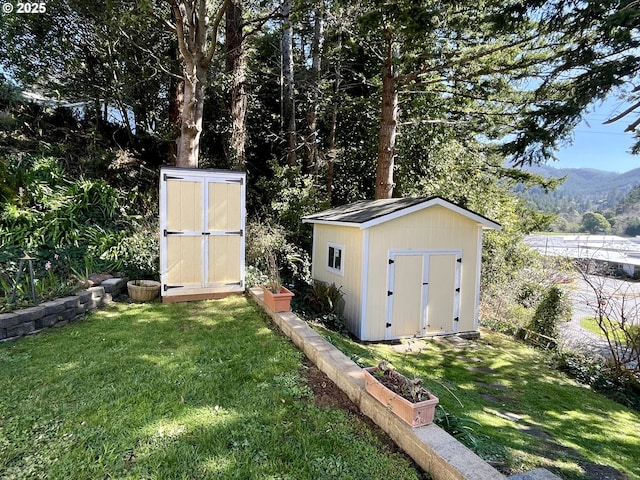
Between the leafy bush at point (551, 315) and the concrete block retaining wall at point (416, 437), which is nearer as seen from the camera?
the concrete block retaining wall at point (416, 437)

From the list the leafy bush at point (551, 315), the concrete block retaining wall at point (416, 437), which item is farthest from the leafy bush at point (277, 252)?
the leafy bush at point (551, 315)

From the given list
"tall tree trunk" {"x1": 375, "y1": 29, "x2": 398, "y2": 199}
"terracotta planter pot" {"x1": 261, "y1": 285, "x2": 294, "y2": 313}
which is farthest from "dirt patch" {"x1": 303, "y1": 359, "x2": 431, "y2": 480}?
"tall tree trunk" {"x1": 375, "y1": 29, "x2": 398, "y2": 199}

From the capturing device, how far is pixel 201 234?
19.2ft

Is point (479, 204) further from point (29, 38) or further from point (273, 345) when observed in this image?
point (29, 38)

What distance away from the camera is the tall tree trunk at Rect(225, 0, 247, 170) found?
862 cm

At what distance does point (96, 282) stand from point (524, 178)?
526 inches

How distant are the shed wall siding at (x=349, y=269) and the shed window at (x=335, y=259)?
3.3 inches

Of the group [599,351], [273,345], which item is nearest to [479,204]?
[599,351]

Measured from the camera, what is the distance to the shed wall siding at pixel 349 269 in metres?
6.55

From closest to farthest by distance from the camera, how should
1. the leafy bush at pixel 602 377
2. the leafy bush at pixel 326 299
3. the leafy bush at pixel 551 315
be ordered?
the leafy bush at pixel 602 377 < the leafy bush at pixel 326 299 < the leafy bush at pixel 551 315

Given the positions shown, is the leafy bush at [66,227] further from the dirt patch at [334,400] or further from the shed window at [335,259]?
the dirt patch at [334,400]

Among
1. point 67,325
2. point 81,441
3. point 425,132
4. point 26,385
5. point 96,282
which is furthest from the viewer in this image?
point 425,132

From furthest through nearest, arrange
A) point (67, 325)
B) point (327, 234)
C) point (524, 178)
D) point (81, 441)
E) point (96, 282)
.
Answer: point (524, 178) < point (327, 234) < point (96, 282) < point (67, 325) < point (81, 441)

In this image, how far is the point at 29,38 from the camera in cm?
802
